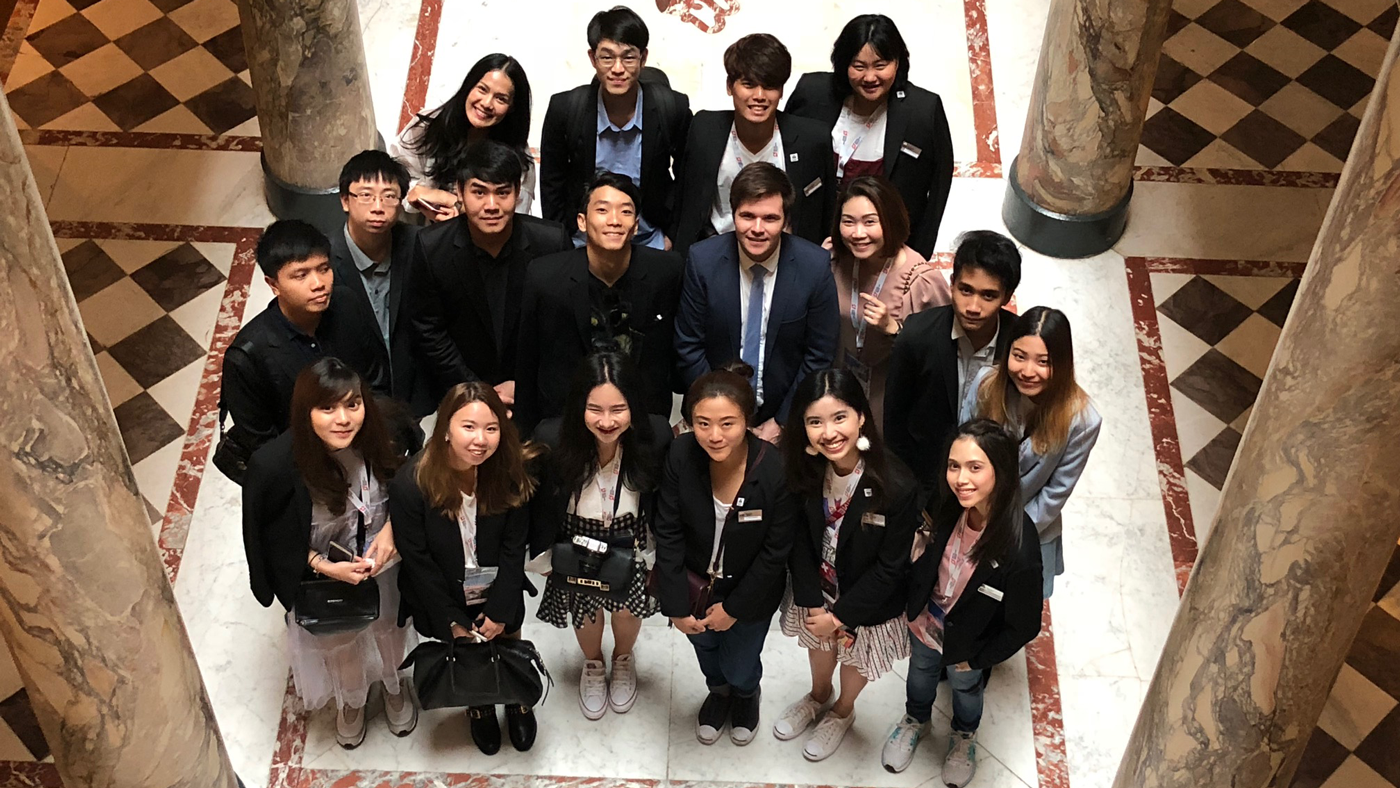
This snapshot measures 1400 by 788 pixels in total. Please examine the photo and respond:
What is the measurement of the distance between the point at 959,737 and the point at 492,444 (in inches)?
78.6

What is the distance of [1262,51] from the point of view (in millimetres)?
8281

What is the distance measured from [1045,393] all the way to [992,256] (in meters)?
0.45

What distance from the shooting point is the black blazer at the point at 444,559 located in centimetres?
458

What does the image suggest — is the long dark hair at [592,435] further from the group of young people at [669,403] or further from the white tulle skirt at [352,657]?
the white tulle skirt at [352,657]

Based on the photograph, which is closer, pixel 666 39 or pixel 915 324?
pixel 915 324

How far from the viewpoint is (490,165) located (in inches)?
196

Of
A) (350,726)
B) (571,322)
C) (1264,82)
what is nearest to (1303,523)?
(571,322)

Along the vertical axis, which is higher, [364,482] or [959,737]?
[364,482]

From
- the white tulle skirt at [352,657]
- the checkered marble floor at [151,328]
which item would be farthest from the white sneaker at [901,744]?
the checkered marble floor at [151,328]

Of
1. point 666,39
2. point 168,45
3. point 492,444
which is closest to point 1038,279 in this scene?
point 666,39

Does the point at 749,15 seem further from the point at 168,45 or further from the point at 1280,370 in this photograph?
the point at 1280,370

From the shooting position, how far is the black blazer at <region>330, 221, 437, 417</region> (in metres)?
5.21

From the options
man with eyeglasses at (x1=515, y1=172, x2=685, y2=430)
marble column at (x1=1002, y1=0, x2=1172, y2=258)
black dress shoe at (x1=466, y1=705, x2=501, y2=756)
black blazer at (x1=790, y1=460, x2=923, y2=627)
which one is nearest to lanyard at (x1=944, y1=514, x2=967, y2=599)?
black blazer at (x1=790, y1=460, x2=923, y2=627)

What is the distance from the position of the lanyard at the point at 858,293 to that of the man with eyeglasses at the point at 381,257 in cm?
153
